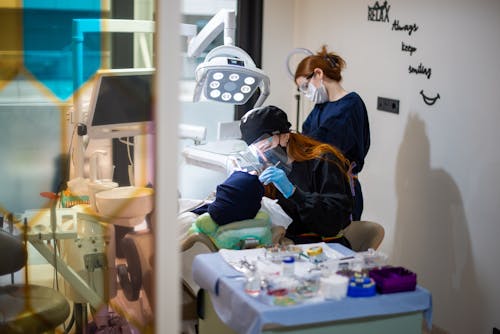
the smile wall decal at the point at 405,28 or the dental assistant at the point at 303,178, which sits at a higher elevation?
the smile wall decal at the point at 405,28

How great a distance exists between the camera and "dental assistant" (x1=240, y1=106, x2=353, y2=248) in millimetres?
3254

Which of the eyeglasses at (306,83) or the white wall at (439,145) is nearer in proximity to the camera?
the white wall at (439,145)

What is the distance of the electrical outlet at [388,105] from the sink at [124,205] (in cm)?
202

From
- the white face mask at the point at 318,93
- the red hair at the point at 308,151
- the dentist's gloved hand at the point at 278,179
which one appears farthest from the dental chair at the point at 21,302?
the white face mask at the point at 318,93

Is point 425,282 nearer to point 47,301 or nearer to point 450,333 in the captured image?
point 450,333

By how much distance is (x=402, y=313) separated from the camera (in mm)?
2625

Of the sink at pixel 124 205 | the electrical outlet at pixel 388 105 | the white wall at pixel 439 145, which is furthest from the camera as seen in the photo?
the electrical outlet at pixel 388 105

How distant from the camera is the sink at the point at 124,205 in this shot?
90.0 inches

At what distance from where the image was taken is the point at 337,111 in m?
3.88

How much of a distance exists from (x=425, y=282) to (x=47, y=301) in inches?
82.7

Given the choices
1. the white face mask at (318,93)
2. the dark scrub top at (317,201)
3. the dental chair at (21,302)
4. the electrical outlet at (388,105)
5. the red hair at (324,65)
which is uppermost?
the red hair at (324,65)

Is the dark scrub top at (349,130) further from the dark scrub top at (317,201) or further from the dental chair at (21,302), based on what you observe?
the dental chair at (21,302)

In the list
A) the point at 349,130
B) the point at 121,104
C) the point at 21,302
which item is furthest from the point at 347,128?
the point at 21,302

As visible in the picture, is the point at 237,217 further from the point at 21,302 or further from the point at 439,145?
the point at 439,145
